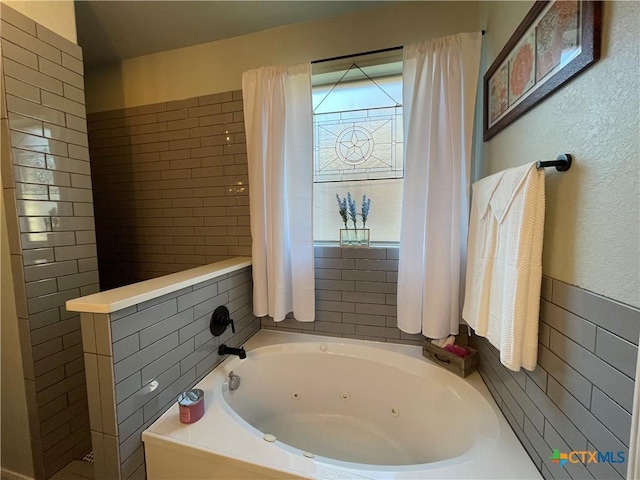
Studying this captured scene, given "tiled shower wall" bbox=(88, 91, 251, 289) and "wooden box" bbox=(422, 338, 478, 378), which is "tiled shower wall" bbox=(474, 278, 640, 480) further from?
"tiled shower wall" bbox=(88, 91, 251, 289)

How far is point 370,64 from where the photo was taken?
1691 millimetres

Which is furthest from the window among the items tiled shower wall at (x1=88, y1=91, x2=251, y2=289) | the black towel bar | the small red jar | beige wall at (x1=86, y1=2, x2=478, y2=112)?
the small red jar

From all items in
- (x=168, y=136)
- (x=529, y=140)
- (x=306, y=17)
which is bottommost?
(x=529, y=140)

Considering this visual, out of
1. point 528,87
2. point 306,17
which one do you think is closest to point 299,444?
point 528,87

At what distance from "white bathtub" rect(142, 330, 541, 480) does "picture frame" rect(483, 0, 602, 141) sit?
1.24 metres

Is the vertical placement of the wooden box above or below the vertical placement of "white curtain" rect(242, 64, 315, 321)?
below

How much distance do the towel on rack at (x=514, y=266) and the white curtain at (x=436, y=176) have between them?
1.22 feet

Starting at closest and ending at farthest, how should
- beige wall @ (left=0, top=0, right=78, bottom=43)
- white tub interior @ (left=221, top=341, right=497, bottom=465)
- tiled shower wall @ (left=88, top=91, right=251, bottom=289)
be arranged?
beige wall @ (left=0, top=0, right=78, bottom=43) < white tub interior @ (left=221, top=341, right=497, bottom=465) < tiled shower wall @ (left=88, top=91, right=251, bottom=289)

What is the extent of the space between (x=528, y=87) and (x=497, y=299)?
0.77 metres

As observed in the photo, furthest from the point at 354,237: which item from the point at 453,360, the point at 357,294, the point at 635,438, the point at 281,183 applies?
the point at 635,438

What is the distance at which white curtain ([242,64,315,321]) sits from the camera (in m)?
1.65

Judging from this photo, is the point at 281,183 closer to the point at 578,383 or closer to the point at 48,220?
the point at 48,220

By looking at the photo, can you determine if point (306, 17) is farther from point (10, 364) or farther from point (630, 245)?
point (10, 364)

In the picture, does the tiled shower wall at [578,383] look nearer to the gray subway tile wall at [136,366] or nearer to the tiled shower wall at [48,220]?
the gray subway tile wall at [136,366]
